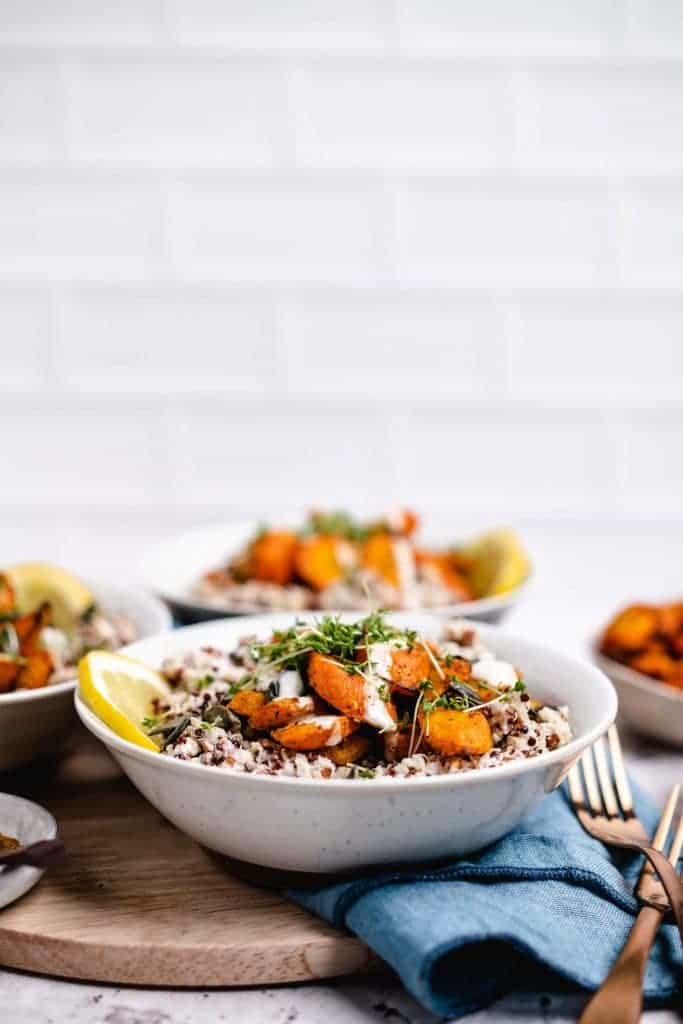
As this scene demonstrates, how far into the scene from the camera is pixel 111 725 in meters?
1.26

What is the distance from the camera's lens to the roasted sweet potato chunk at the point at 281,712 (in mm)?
1240

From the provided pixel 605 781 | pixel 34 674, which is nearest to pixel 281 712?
pixel 34 674

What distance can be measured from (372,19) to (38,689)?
2.09 meters

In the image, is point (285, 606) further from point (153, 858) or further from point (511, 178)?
point (511, 178)

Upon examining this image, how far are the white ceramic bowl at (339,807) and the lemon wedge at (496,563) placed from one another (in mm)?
823

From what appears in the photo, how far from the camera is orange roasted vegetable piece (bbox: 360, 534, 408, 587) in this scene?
2080mm

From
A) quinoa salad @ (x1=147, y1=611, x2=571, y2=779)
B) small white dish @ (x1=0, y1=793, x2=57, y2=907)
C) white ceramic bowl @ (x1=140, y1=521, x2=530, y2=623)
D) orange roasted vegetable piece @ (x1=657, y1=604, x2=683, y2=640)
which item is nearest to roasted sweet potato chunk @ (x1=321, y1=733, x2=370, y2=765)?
quinoa salad @ (x1=147, y1=611, x2=571, y2=779)

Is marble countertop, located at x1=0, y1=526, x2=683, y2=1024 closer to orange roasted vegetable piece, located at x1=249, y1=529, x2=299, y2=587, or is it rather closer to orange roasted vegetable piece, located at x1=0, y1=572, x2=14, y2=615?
orange roasted vegetable piece, located at x1=0, y1=572, x2=14, y2=615

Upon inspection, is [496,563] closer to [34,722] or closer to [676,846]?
[676,846]

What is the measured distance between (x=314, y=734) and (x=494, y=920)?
0.25 m

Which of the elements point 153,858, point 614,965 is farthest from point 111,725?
point 614,965

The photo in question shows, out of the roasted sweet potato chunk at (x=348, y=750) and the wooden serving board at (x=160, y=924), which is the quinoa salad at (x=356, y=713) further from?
the wooden serving board at (x=160, y=924)

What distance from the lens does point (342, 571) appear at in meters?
2.09

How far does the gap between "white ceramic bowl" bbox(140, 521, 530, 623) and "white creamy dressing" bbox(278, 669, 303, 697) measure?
1.76 ft
